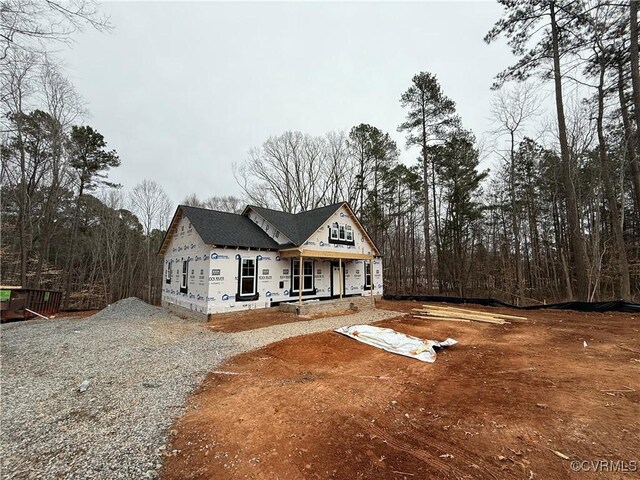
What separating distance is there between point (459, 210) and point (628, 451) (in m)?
19.5

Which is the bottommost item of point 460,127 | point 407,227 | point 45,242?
point 45,242

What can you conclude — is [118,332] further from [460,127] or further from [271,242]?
[460,127]

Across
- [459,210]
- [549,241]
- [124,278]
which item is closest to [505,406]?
[459,210]

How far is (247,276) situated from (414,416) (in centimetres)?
1012

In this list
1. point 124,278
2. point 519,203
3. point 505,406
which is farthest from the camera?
point 124,278

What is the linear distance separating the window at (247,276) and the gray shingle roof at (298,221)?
241 cm

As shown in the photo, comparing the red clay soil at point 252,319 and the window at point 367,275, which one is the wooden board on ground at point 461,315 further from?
the window at point 367,275

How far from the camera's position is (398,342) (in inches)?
271

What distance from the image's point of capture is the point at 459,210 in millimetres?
19953

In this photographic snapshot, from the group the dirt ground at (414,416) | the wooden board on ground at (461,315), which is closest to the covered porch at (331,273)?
the wooden board on ground at (461,315)

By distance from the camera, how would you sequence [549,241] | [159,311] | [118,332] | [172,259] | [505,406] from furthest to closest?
[549,241] → [172,259] → [159,311] → [118,332] → [505,406]

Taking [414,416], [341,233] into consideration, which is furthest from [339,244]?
[414,416]

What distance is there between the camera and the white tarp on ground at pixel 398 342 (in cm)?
614

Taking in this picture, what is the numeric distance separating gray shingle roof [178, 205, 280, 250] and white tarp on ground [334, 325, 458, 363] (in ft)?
21.4
